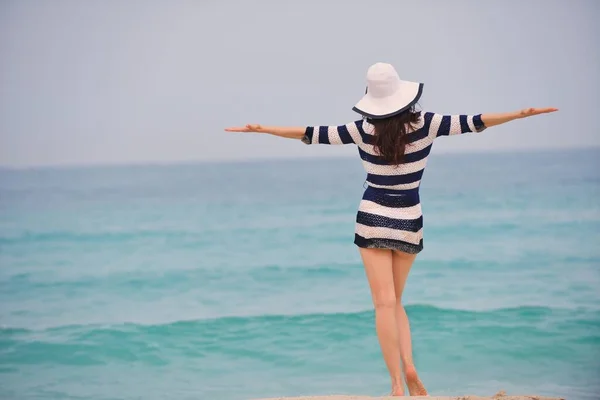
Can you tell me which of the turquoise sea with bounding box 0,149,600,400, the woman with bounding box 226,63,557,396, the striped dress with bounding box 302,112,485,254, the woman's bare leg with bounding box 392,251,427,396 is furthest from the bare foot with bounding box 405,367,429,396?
the turquoise sea with bounding box 0,149,600,400

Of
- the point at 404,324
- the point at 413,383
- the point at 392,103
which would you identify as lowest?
the point at 413,383

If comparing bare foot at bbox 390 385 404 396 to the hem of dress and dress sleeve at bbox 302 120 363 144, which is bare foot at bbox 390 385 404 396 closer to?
the hem of dress

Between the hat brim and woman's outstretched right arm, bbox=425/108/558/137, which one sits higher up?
the hat brim

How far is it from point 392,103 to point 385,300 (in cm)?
74


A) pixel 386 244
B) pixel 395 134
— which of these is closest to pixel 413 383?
pixel 386 244

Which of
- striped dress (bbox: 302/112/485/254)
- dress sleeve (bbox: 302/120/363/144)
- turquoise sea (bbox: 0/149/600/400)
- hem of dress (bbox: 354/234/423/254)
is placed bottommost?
turquoise sea (bbox: 0/149/600/400)

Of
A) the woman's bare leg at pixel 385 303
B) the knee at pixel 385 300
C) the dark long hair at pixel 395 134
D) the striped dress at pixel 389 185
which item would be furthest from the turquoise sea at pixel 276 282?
the dark long hair at pixel 395 134

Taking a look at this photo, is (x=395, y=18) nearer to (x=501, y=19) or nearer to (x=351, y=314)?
(x=501, y=19)

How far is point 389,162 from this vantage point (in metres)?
3.53

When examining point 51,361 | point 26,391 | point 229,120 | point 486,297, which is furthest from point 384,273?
point 229,120

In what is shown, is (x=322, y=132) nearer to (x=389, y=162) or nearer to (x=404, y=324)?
(x=389, y=162)

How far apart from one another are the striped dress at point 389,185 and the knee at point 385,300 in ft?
0.59

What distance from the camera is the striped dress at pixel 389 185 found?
11.6 feet

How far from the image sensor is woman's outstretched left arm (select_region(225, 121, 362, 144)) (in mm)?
3576
